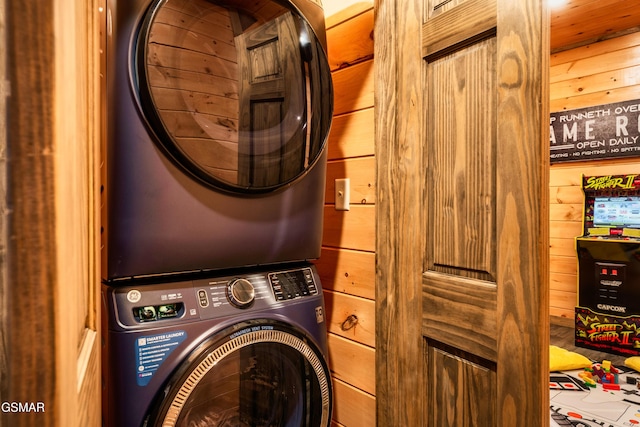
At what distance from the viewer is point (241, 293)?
1021 millimetres

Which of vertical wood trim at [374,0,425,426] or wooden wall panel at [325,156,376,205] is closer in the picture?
vertical wood trim at [374,0,425,426]

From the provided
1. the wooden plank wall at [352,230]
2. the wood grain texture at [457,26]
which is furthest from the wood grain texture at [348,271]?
the wood grain texture at [457,26]

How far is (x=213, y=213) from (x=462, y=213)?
663 millimetres

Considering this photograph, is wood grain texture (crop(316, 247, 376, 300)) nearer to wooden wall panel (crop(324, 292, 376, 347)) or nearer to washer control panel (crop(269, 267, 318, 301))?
wooden wall panel (crop(324, 292, 376, 347))

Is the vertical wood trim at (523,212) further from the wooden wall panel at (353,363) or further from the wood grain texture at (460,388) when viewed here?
the wooden wall panel at (353,363)

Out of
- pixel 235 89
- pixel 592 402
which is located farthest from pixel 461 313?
pixel 592 402

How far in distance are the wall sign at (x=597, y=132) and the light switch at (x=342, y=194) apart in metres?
3.01

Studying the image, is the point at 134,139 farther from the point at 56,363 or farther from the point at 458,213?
the point at 458,213

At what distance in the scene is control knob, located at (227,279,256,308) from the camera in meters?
1.00

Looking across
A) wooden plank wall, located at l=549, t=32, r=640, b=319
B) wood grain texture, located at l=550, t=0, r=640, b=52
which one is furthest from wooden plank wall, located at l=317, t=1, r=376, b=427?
wooden plank wall, located at l=549, t=32, r=640, b=319

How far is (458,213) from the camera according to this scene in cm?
105

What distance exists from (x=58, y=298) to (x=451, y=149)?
0.97m

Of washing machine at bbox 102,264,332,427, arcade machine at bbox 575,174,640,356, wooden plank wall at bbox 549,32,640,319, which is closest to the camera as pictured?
washing machine at bbox 102,264,332,427

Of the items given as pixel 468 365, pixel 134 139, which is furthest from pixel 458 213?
pixel 134 139
